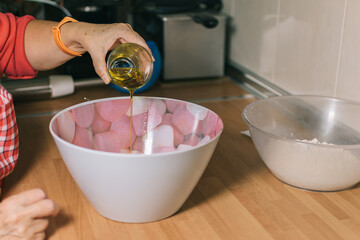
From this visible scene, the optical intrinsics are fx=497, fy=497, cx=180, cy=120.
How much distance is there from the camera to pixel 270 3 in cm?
141

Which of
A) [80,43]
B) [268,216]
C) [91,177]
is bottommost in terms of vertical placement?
[268,216]

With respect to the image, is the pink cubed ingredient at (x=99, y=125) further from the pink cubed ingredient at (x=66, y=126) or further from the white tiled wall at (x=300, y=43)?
the white tiled wall at (x=300, y=43)

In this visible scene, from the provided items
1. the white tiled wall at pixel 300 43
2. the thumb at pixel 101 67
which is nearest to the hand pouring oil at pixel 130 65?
the thumb at pixel 101 67

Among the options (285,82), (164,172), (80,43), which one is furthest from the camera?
(285,82)

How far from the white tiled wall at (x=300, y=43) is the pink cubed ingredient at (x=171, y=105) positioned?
1.37 feet

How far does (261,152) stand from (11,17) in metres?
0.60

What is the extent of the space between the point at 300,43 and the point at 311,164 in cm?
50

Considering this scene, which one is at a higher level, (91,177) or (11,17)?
(11,17)

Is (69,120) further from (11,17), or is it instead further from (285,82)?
(285,82)

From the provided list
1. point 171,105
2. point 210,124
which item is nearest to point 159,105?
point 171,105

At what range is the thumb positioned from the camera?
2.93 feet

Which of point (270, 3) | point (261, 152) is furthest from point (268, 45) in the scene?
point (261, 152)

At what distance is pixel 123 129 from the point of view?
0.96 metres

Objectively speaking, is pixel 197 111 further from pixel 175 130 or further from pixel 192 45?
pixel 192 45
